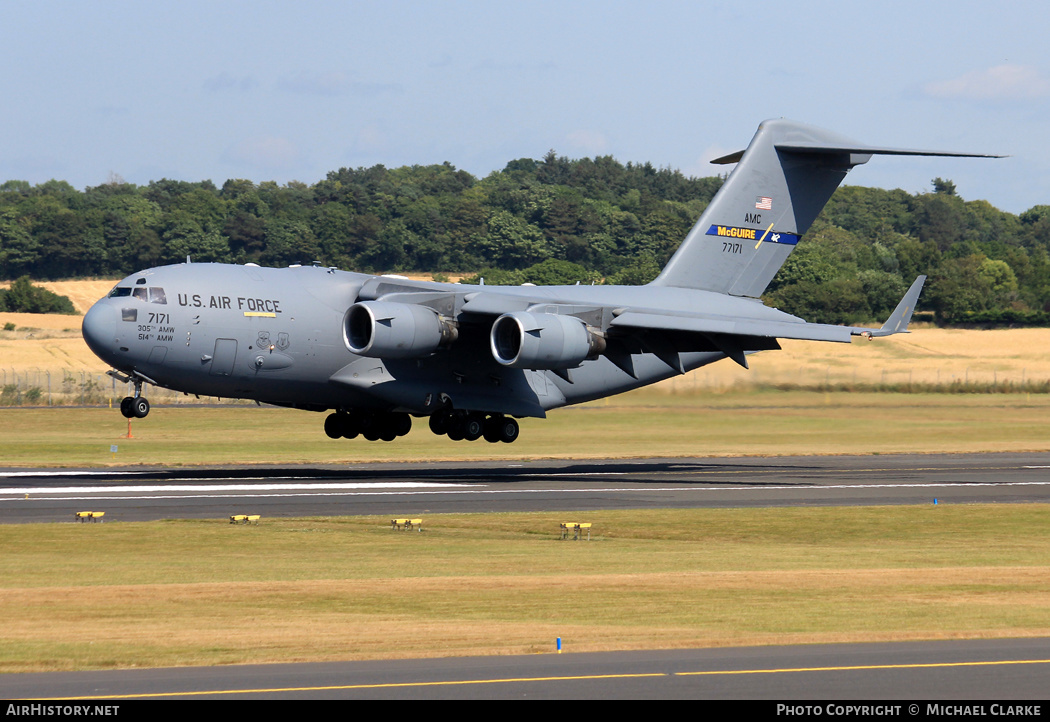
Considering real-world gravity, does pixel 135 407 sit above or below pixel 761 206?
below

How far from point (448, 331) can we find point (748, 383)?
13.5 m

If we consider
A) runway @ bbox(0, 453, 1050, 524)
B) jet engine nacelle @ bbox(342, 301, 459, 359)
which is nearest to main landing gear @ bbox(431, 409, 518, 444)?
runway @ bbox(0, 453, 1050, 524)

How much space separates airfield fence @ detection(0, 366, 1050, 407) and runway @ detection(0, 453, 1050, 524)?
2582mm

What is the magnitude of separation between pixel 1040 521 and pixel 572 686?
1681 centimetres

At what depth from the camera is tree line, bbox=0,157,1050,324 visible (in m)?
88.7

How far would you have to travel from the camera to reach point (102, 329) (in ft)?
91.7

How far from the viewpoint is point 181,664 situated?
11688 millimetres

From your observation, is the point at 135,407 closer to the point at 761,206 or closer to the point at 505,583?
the point at 505,583

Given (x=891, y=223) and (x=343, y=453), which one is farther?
(x=891, y=223)

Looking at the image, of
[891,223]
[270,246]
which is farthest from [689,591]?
[891,223]

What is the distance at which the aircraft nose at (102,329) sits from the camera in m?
28.0

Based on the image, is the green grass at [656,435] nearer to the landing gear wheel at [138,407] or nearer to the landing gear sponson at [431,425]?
the landing gear sponson at [431,425]

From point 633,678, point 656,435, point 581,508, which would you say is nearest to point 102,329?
point 581,508
